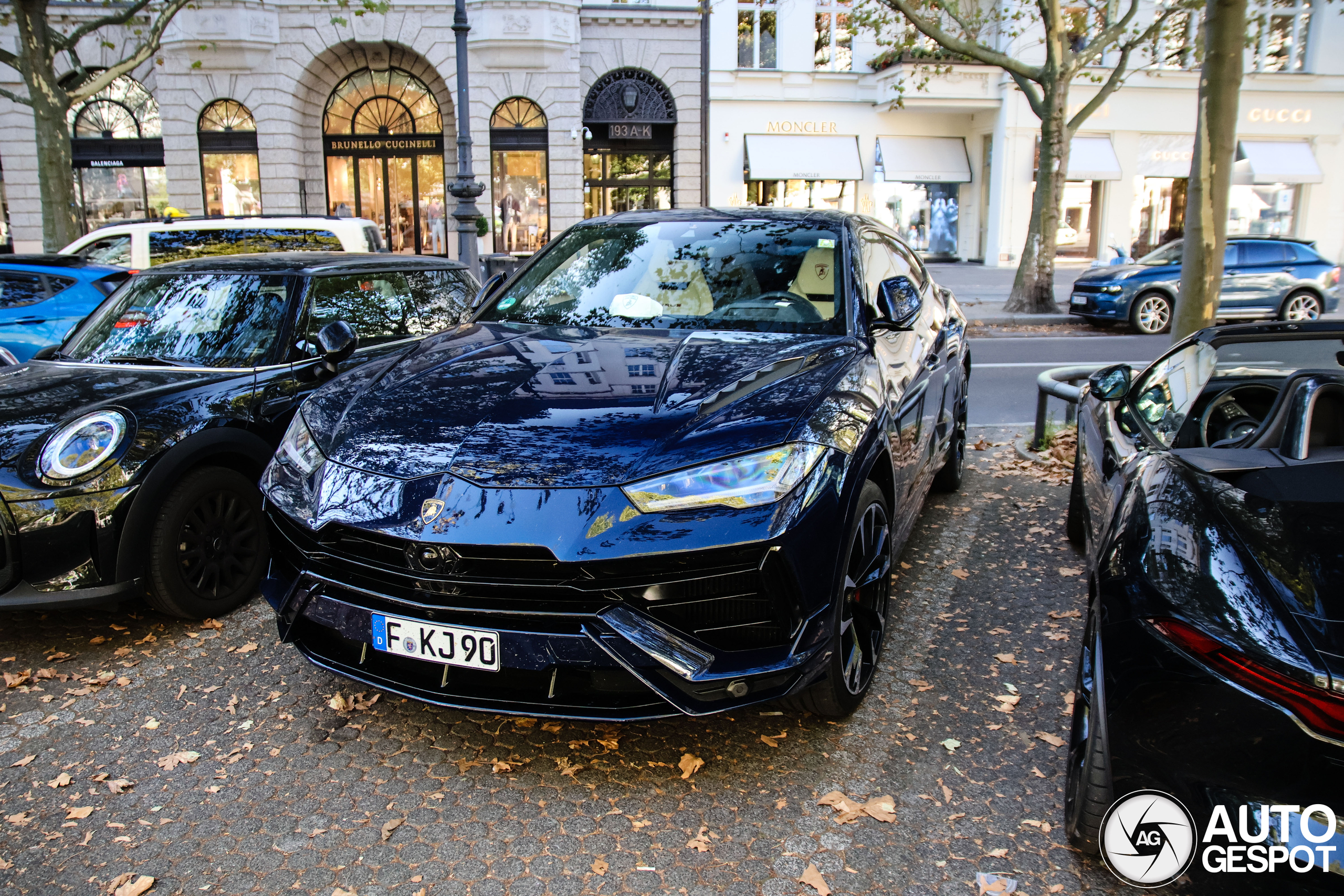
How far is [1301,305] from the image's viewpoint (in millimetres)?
16266

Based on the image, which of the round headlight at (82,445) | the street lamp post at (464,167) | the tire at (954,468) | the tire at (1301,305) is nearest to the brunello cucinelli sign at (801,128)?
the tire at (1301,305)

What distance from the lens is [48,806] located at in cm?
294

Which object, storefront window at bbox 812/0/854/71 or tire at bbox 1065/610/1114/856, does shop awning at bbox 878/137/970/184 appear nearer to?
storefront window at bbox 812/0/854/71

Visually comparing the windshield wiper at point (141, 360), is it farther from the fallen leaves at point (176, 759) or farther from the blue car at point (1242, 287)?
the blue car at point (1242, 287)

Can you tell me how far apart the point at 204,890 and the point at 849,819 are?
177 centimetres

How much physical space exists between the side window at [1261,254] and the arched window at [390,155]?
20408 mm

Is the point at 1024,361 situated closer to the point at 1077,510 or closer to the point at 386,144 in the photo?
the point at 1077,510

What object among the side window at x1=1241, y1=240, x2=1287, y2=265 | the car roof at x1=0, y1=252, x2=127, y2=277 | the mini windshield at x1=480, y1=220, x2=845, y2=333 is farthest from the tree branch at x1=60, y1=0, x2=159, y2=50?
the side window at x1=1241, y1=240, x2=1287, y2=265

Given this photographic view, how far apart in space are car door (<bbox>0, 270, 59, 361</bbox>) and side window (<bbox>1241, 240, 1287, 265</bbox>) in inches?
668

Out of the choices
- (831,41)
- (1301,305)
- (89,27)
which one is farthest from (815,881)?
(831,41)

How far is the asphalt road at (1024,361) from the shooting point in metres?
9.45

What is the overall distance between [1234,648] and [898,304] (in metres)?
2.14

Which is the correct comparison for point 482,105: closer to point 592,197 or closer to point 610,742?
point 592,197

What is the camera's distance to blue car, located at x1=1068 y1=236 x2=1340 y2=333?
1591 cm
